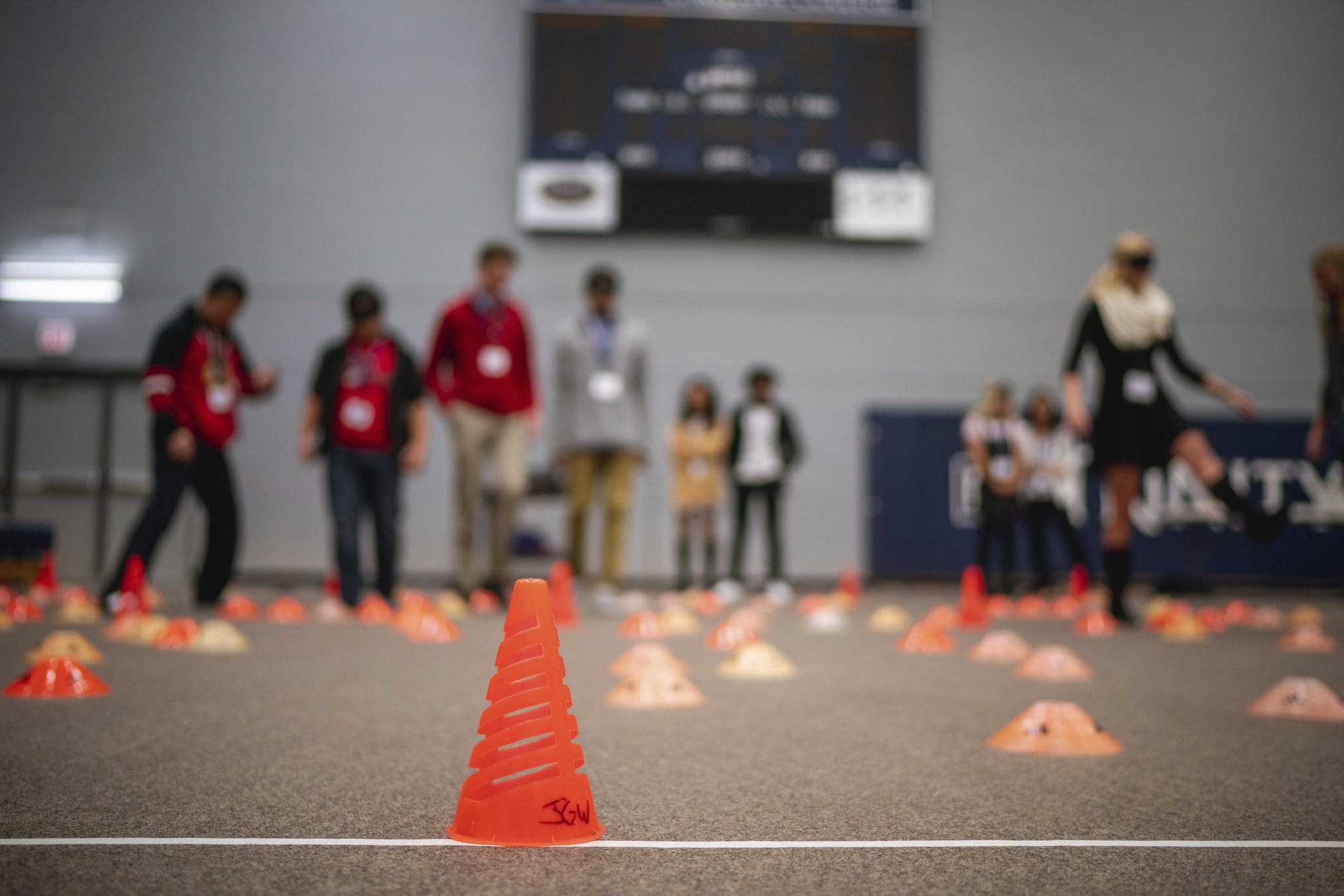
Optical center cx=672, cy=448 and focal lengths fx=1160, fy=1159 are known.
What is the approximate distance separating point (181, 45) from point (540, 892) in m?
11.5

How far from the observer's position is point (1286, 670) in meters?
4.11

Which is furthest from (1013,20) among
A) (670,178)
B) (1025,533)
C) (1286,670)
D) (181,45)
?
(1286,670)

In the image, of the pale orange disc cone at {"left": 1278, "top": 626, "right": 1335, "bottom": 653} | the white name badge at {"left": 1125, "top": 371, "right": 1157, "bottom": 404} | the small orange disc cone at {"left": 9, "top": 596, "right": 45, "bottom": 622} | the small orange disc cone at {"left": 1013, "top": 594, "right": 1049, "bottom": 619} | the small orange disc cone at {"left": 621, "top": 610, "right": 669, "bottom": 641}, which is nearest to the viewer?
the pale orange disc cone at {"left": 1278, "top": 626, "right": 1335, "bottom": 653}

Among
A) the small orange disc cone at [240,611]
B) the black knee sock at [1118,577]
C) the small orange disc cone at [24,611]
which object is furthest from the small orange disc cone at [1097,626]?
the small orange disc cone at [24,611]

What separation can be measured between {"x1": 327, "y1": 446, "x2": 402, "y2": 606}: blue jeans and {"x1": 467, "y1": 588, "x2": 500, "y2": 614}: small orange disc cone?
1.70ft

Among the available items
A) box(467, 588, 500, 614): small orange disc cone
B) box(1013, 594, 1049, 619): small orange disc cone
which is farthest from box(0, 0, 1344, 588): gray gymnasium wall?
box(467, 588, 500, 614): small orange disc cone

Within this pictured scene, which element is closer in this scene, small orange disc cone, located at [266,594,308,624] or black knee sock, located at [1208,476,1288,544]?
black knee sock, located at [1208,476,1288,544]

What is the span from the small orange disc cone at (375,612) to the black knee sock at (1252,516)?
386 centimetres

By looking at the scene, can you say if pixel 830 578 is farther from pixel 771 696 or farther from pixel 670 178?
pixel 771 696

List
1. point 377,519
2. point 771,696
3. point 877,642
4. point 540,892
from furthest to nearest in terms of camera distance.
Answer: point 377,519, point 877,642, point 771,696, point 540,892

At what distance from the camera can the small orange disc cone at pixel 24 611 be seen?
5.44 metres

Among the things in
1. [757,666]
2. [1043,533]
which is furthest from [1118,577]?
[1043,533]

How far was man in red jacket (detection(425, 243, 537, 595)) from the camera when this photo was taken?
616 cm

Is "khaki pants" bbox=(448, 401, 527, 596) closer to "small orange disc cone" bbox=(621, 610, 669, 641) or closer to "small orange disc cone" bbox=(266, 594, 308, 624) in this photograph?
"small orange disc cone" bbox=(266, 594, 308, 624)
